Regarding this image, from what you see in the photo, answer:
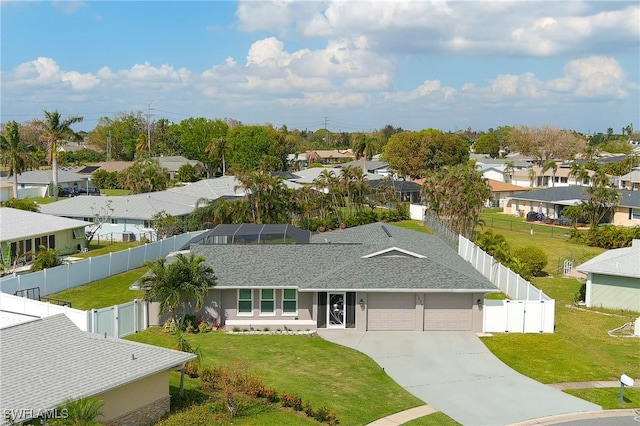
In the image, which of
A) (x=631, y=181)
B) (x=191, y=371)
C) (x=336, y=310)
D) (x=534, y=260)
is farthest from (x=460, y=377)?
(x=631, y=181)

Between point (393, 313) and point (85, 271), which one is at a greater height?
point (85, 271)

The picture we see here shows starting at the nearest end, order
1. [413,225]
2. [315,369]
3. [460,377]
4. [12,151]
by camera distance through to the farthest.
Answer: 1. [460,377]
2. [315,369]
3. [413,225]
4. [12,151]

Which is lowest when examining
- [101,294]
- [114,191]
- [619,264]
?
[101,294]

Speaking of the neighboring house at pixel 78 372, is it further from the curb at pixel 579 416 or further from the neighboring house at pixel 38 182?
the neighboring house at pixel 38 182

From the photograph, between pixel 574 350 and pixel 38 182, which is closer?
pixel 574 350

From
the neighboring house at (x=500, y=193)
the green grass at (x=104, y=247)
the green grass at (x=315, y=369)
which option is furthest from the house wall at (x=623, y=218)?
the green grass at (x=315, y=369)

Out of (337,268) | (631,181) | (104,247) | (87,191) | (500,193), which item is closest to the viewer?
(337,268)

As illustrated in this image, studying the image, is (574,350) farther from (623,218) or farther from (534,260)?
(623,218)
